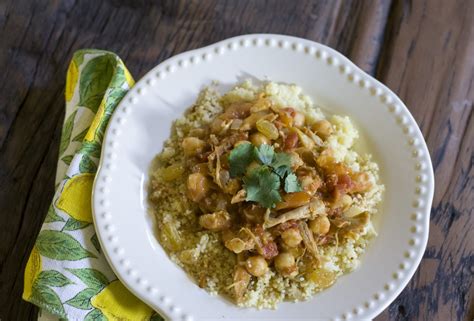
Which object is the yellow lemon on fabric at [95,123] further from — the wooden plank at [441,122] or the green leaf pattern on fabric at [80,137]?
the wooden plank at [441,122]

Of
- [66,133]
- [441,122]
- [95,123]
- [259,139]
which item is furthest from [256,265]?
[441,122]

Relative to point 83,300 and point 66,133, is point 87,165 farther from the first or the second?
point 83,300

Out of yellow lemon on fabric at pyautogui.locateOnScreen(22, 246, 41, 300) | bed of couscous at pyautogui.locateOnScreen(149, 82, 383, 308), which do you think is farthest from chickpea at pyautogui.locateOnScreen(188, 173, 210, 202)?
yellow lemon on fabric at pyautogui.locateOnScreen(22, 246, 41, 300)

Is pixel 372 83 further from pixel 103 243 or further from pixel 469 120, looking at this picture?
pixel 103 243

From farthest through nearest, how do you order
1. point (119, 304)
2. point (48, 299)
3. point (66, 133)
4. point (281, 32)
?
point (281, 32), point (66, 133), point (119, 304), point (48, 299)

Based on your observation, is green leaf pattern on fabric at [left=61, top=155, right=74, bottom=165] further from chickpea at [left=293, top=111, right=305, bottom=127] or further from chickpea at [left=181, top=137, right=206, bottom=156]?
chickpea at [left=293, top=111, right=305, bottom=127]

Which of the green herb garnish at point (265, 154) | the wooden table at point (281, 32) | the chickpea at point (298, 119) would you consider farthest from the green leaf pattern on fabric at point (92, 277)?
the chickpea at point (298, 119)

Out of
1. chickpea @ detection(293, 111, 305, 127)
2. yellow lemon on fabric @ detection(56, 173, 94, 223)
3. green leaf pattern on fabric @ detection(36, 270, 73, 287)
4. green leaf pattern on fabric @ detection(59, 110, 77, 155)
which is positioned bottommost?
green leaf pattern on fabric @ detection(36, 270, 73, 287)

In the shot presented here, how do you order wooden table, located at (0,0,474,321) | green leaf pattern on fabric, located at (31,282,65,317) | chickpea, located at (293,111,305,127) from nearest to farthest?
green leaf pattern on fabric, located at (31,282,65,317) → chickpea, located at (293,111,305,127) → wooden table, located at (0,0,474,321)
